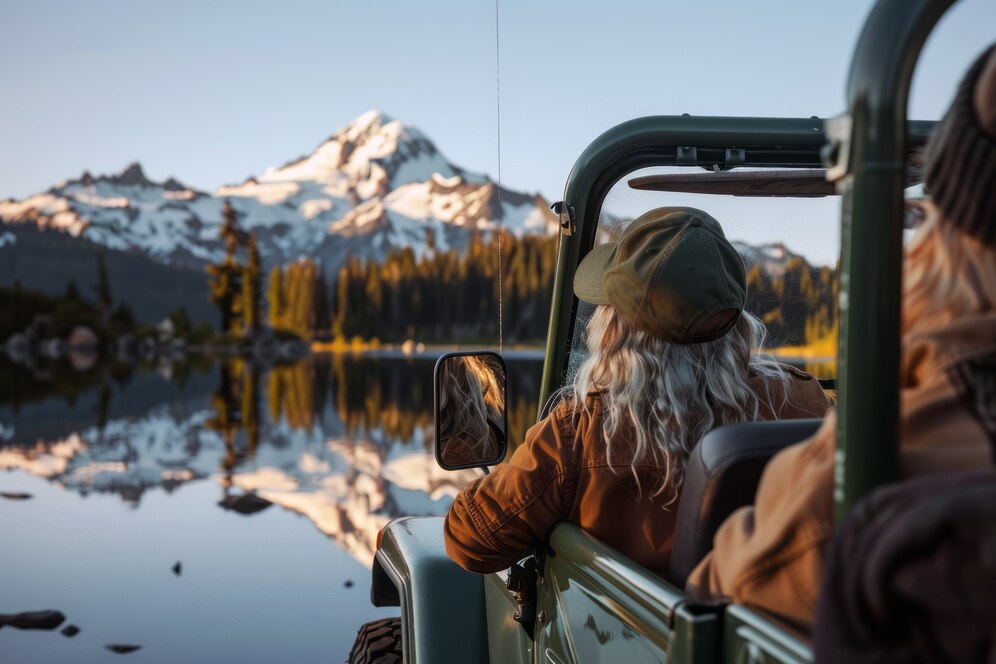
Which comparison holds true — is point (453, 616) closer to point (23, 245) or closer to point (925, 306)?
point (925, 306)

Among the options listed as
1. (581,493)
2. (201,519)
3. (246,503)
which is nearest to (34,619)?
(201,519)

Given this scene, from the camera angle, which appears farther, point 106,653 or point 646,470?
point 106,653

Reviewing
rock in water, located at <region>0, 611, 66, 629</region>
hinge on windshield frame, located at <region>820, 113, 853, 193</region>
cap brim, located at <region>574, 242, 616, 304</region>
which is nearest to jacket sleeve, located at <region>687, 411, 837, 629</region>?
hinge on windshield frame, located at <region>820, 113, 853, 193</region>

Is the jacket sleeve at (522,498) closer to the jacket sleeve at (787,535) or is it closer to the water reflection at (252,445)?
the jacket sleeve at (787,535)

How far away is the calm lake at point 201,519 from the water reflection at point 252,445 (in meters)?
0.07

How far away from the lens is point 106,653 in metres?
6.88

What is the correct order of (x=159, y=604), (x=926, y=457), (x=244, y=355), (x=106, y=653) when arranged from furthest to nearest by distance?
(x=244, y=355) → (x=159, y=604) → (x=106, y=653) → (x=926, y=457)

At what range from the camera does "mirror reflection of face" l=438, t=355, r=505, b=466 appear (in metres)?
2.27

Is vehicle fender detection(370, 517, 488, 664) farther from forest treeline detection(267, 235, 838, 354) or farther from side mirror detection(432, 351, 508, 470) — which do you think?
forest treeline detection(267, 235, 838, 354)

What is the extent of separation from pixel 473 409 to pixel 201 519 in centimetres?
1128

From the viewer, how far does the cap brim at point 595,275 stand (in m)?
1.92

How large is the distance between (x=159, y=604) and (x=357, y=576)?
82.9 inches

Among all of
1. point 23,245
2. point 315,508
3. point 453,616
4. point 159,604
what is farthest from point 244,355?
point 23,245

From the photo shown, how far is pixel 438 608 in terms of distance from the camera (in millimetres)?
2244
